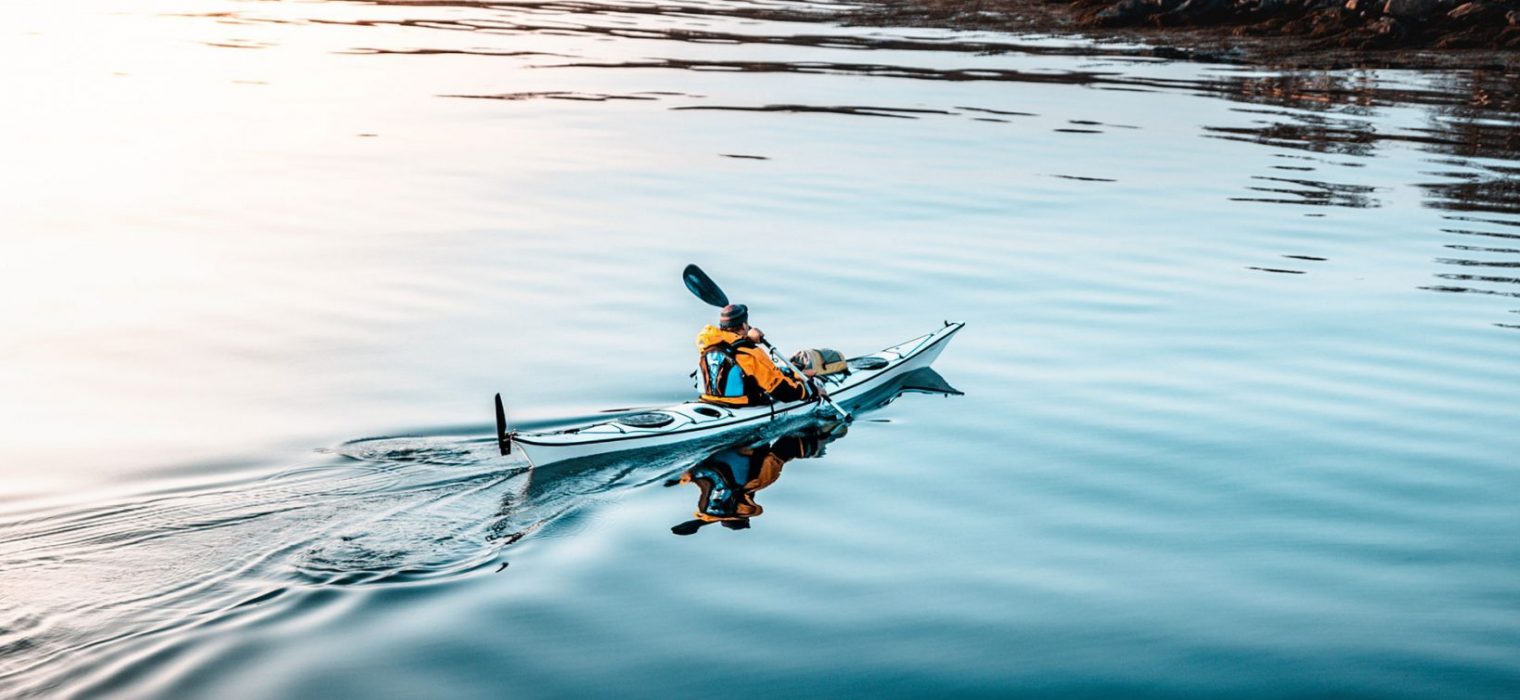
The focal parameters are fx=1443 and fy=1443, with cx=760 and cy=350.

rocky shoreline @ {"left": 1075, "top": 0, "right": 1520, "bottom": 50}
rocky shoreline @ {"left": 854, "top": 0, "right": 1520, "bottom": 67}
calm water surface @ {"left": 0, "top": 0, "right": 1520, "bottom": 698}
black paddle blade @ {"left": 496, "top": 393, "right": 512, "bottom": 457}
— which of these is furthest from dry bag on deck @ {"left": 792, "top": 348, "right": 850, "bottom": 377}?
rocky shoreline @ {"left": 1075, "top": 0, "right": 1520, "bottom": 50}

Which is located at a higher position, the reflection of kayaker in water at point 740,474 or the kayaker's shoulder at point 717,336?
the kayaker's shoulder at point 717,336

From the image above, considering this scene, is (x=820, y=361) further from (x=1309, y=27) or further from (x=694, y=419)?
(x=1309, y=27)

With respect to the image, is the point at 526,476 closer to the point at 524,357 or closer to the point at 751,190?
the point at 524,357

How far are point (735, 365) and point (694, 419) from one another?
2.52ft

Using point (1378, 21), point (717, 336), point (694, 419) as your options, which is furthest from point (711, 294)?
point (1378, 21)

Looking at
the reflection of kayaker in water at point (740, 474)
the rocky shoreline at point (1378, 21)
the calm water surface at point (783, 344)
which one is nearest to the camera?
the calm water surface at point (783, 344)

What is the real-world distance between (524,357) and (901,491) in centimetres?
578

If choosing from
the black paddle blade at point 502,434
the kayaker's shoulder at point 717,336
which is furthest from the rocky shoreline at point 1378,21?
the black paddle blade at point 502,434

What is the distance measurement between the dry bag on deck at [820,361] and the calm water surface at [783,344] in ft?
2.99

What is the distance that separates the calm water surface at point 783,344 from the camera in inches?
386

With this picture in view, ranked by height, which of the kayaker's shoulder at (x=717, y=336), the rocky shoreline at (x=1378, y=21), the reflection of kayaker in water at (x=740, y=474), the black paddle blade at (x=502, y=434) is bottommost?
the reflection of kayaker in water at (x=740, y=474)

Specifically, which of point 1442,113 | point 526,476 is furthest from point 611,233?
point 1442,113

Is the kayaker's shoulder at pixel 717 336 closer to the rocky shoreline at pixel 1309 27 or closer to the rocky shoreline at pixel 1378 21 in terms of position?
the rocky shoreline at pixel 1309 27

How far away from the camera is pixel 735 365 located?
14.6 metres
